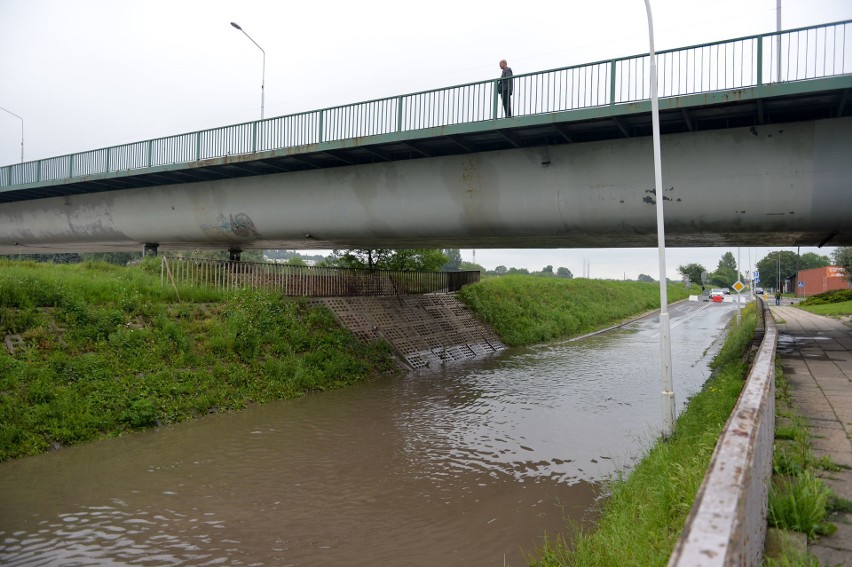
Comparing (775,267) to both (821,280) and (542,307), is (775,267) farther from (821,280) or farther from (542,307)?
(542,307)

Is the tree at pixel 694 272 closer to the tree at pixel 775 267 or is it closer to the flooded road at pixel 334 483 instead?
the tree at pixel 775 267

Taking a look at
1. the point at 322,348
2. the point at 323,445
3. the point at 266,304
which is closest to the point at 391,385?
the point at 322,348

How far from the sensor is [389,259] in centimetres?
2759

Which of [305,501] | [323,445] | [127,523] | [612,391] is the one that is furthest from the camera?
[612,391]

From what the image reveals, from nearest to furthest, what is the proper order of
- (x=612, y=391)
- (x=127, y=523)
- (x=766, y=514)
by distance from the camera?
(x=766, y=514), (x=127, y=523), (x=612, y=391)

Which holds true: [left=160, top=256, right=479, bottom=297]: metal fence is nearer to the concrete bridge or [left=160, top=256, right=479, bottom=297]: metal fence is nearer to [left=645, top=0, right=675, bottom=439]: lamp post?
the concrete bridge

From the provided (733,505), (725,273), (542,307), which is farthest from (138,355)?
(725,273)

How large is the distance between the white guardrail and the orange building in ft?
231

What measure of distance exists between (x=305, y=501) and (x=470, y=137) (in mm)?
8920

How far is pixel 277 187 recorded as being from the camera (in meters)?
17.5

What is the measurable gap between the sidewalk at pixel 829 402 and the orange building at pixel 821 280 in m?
57.7

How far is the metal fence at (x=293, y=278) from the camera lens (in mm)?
16625

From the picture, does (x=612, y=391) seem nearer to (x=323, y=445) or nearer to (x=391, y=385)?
(x=391, y=385)

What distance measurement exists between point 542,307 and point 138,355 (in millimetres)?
26140
